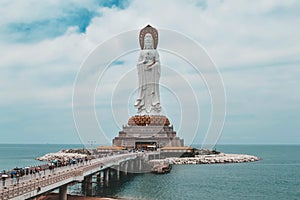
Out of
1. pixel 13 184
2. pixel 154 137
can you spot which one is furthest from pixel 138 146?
pixel 13 184

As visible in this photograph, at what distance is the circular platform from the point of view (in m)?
58.0

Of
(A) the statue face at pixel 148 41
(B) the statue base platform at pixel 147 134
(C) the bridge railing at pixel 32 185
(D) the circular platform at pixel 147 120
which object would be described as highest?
(A) the statue face at pixel 148 41

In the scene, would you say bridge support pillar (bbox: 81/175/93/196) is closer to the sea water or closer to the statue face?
the sea water

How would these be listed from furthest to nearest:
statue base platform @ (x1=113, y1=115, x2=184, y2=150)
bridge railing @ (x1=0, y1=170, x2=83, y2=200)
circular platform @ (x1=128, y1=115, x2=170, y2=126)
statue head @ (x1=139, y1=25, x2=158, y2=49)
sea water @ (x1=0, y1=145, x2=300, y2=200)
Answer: statue head @ (x1=139, y1=25, x2=158, y2=49), circular platform @ (x1=128, y1=115, x2=170, y2=126), statue base platform @ (x1=113, y1=115, x2=184, y2=150), sea water @ (x1=0, y1=145, x2=300, y2=200), bridge railing @ (x1=0, y1=170, x2=83, y2=200)

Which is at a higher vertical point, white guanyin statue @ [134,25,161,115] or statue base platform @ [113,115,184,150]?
white guanyin statue @ [134,25,161,115]

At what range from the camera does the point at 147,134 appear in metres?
56.5

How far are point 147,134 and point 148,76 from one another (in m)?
8.96

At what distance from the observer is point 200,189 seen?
99.0ft

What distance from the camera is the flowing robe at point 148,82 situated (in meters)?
60.4

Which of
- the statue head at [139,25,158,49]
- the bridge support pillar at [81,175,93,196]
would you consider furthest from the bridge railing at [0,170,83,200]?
the statue head at [139,25,158,49]

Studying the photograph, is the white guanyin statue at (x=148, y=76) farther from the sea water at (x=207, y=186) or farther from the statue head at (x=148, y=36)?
the sea water at (x=207, y=186)

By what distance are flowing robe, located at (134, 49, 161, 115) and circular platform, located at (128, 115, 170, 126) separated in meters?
1.48

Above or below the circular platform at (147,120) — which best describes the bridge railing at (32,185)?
below

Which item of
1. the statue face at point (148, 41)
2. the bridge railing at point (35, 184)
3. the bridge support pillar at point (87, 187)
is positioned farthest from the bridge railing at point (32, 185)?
the statue face at point (148, 41)
